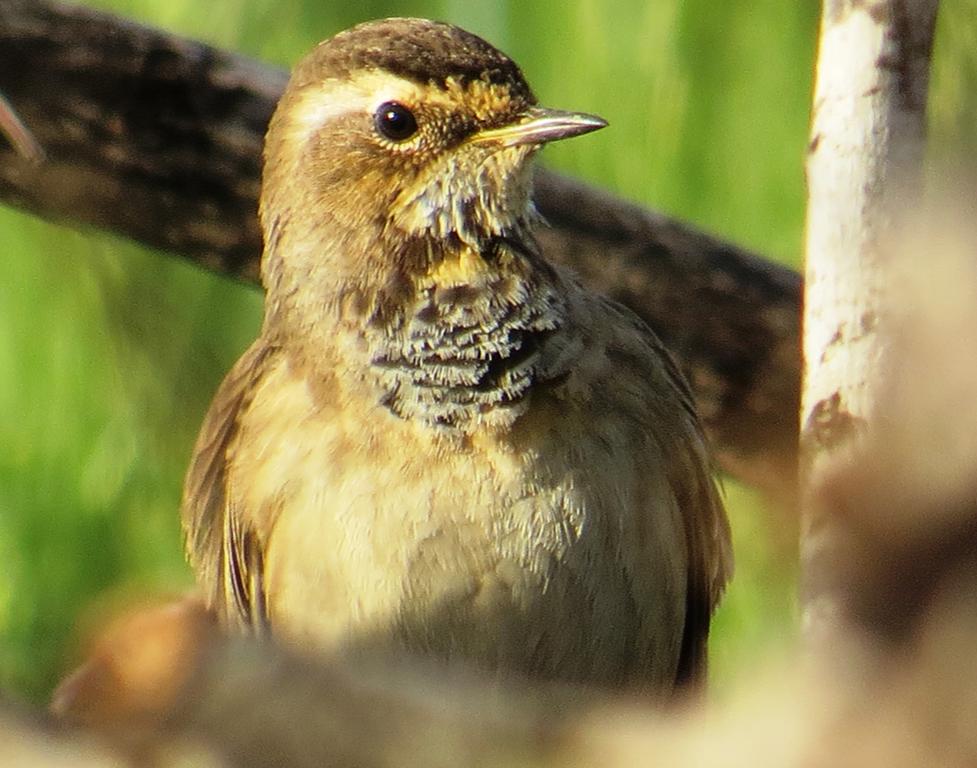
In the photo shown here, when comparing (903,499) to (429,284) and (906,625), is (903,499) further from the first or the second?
(429,284)

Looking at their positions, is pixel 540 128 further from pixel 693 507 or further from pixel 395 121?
pixel 693 507

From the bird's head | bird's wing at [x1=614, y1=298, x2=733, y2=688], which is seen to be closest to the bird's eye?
the bird's head

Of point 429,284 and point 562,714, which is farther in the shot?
point 429,284

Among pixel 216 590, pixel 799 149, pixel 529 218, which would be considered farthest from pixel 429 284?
pixel 799 149

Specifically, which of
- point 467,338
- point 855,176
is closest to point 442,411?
point 467,338

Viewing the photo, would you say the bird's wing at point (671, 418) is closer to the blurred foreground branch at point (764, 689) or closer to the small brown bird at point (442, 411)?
the small brown bird at point (442, 411)

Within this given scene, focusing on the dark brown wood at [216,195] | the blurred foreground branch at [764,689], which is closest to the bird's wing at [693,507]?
the dark brown wood at [216,195]

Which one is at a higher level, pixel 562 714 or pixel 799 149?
pixel 799 149
